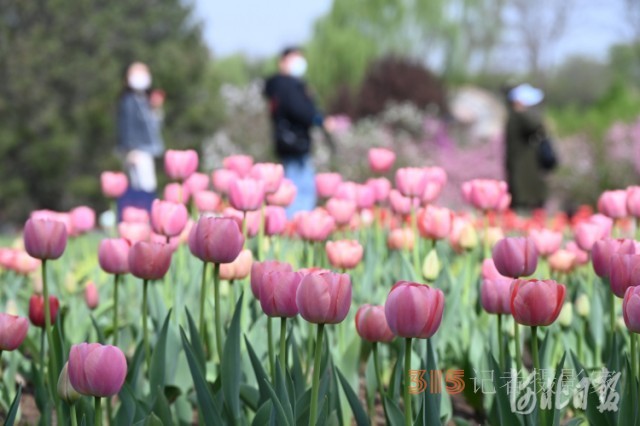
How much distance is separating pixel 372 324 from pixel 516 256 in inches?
13.7

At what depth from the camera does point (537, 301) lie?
1.56 meters

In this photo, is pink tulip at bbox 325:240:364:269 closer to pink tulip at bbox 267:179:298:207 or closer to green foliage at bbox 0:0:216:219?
pink tulip at bbox 267:179:298:207

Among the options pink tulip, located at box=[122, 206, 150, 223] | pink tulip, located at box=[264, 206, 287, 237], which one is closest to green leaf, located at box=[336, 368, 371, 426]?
pink tulip, located at box=[264, 206, 287, 237]

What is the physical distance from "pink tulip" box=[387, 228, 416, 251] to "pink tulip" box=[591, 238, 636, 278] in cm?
130

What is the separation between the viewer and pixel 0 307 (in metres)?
3.07

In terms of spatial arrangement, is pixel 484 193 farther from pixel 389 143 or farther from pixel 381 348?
pixel 389 143

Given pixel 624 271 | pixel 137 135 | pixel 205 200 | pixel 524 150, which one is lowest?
pixel 624 271

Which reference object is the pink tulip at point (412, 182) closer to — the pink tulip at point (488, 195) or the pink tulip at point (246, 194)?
the pink tulip at point (488, 195)

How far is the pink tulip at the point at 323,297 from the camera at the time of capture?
1481 mm

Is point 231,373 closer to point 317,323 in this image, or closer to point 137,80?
point 317,323

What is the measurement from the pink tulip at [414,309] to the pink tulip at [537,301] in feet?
0.66

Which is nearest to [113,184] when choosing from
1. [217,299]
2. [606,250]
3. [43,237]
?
[43,237]

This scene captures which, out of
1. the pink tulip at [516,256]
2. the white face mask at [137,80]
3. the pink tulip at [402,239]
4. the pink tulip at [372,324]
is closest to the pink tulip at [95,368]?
the pink tulip at [372,324]

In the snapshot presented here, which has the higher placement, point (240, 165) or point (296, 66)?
point (296, 66)
